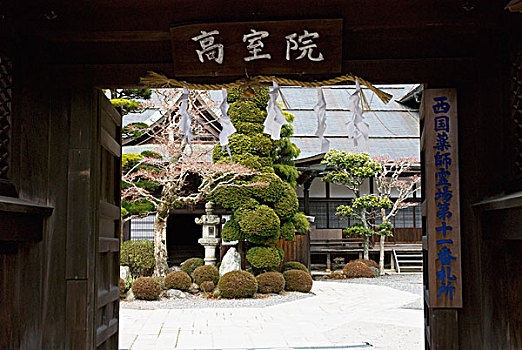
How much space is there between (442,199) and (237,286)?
29.0ft

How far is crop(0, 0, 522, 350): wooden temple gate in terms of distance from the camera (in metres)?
3.69

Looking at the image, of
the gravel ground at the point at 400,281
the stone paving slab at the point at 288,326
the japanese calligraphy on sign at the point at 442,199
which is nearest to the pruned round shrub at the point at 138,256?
the stone paving slab at the point at 288,326

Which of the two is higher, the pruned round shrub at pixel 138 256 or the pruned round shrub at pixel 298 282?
the pruned round shrub at pixel 138 256

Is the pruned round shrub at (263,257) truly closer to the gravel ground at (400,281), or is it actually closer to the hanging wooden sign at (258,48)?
the gravel ground at (400,281)

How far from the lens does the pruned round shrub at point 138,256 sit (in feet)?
44.7

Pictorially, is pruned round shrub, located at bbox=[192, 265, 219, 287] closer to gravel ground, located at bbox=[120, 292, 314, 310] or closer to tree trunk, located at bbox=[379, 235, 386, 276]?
gravel ground, located at bbox=[120, 292, 314, 310]

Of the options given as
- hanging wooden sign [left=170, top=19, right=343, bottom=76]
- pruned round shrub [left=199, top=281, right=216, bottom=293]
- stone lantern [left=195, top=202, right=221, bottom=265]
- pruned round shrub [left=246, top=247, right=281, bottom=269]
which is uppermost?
hanging wooden sign [left=170, top=19, right=343, bottom=76]

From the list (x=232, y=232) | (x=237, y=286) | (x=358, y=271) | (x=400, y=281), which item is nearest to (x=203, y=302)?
(x=237, y=286)

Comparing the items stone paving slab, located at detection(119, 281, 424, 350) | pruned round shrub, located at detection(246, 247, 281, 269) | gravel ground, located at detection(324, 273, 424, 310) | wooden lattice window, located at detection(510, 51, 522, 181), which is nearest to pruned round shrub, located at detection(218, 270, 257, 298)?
pruned round shrub, located at detection(246, 247, 281, 269)

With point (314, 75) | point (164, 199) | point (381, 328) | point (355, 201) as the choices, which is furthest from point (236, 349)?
point (355, 201)

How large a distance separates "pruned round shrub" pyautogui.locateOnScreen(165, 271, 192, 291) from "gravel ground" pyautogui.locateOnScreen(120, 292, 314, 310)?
0.23 m

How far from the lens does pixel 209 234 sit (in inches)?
576

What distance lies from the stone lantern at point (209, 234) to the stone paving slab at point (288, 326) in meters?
3.15

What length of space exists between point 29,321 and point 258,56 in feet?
8.15
